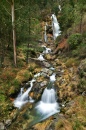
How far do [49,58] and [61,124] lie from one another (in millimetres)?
17596

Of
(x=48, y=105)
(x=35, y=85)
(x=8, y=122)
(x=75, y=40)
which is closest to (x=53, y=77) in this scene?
(x=35, y=85)

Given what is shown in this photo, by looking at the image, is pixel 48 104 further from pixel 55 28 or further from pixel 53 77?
pixel 55 28

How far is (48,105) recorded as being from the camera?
16.6 metres

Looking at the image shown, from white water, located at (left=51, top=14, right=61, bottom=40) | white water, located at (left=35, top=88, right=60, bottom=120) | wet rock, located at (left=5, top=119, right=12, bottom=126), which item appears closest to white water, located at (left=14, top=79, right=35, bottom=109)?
white water, located at (left=35, top=88, right=60, bottom=120)

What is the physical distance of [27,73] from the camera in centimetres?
2045

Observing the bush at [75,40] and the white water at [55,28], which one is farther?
the white water at [55,28]

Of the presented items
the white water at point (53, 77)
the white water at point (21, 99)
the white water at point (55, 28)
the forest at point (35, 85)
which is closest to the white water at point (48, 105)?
the forest at point (35, 85)

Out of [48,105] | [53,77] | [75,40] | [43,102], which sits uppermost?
[75,40]

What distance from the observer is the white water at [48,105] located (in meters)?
15.4

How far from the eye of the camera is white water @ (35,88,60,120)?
15.4 m

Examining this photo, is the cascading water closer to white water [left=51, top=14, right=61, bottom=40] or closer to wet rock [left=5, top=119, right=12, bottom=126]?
wet rock [left=5, top=119, right=12, bottom=126]

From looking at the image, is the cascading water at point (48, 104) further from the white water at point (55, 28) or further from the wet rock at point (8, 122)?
the white water at point (55, 28)

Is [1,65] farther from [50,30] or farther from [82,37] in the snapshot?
[50,30]

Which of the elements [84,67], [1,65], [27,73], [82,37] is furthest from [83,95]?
[82,37]
